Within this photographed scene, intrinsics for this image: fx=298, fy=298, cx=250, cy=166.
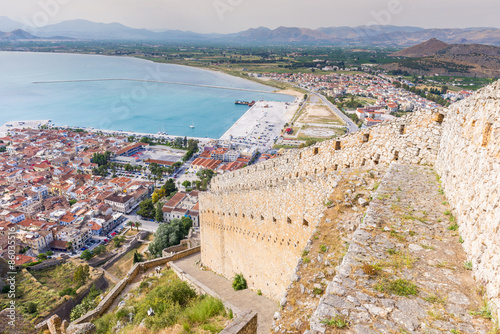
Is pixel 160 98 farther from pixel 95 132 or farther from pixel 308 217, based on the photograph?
pixel 308 217

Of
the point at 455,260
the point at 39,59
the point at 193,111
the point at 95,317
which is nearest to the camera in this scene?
the point at 455,260

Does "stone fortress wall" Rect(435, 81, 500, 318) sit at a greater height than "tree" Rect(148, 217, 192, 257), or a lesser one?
greater

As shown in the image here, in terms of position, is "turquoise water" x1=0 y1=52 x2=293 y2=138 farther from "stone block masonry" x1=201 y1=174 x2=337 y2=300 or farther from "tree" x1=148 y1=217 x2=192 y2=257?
"stone block masonry" x1=201 y1=174 x2=337 y2=300

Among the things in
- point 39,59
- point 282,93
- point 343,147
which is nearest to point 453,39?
point 282,93

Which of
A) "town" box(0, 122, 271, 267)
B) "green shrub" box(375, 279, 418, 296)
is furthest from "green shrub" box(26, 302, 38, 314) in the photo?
"green shrub" box(375, 279, 418, 296)

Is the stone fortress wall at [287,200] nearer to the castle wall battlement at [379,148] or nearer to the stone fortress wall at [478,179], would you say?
the castle wall battlement at [379,148]

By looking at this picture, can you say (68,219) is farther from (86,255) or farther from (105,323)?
(105,323)

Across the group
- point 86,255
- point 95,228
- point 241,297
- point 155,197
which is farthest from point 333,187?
point 155,197
